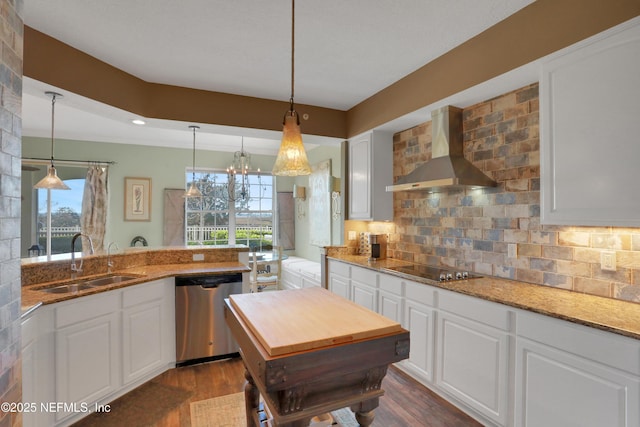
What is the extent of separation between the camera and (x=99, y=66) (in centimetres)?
275

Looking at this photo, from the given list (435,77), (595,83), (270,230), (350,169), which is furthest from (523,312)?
(270,230)

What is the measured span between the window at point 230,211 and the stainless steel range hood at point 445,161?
154 inches

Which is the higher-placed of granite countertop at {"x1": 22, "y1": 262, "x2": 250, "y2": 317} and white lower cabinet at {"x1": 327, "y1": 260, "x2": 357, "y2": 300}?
granite countertop at {"x1": 22, "y1": 262, "x2": 250, "y2": 317}

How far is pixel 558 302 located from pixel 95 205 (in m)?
6.34

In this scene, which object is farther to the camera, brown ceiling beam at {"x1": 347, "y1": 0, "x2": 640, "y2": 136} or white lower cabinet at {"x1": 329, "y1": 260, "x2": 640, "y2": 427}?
brown ceiling beam at {"x1": 347, "y1": 0, "x2": 640, "y2": 136}

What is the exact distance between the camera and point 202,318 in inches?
122

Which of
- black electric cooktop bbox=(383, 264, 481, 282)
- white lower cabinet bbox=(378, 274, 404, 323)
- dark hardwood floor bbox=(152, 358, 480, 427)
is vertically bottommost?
dark hardwood floor bbox=(152, 358, 480, 427)

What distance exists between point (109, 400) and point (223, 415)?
0.92 metres

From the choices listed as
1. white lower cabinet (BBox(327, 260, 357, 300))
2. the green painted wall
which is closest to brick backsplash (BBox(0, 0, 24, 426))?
white lower cabinet (BBox(327, 260, 357, 300))

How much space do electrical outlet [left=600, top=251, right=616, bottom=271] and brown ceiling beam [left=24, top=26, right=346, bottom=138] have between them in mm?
2899

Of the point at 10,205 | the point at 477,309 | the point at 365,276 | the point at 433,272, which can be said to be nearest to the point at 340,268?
the point at 365,276

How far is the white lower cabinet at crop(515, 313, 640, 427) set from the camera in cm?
146

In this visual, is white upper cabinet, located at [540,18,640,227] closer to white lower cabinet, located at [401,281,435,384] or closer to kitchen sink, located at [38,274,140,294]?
white lower cabinet, located at [401,281,435,384]

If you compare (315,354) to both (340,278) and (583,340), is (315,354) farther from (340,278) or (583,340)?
(340,278)
